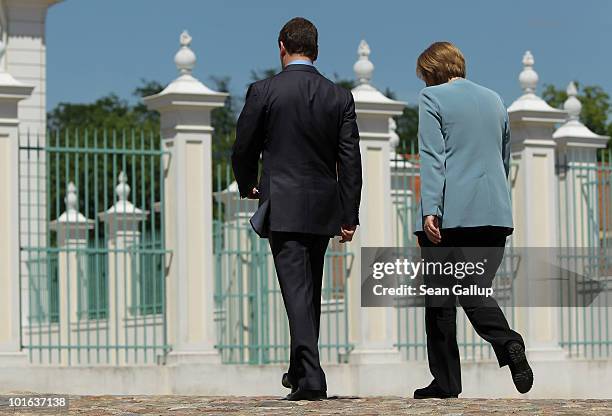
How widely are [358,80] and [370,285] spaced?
1.79 m

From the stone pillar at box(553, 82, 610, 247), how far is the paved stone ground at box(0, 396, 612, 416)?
6.97 metres

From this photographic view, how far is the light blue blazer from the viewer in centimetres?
740

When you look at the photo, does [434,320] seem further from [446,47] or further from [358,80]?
[358,80]

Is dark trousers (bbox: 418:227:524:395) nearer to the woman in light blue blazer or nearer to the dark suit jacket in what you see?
the woman in light blue blazer

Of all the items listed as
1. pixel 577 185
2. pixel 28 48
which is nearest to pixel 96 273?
pixel 577 185

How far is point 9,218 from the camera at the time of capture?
1236 centimetres

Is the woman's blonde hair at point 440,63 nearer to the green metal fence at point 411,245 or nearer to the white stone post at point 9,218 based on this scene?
the white stone post at point 9,218

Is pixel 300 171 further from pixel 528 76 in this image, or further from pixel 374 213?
pixel 528 76

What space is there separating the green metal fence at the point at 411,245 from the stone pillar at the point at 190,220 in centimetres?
167

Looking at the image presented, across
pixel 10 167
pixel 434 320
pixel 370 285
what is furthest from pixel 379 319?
pixel 434 320

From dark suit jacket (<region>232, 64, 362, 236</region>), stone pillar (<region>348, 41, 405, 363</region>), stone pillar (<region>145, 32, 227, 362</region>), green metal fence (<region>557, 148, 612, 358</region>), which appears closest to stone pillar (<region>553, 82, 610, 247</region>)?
green metal fence (<region>557, 148, 612, 358</region>)

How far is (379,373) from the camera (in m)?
13.1

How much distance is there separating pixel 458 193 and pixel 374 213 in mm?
5979

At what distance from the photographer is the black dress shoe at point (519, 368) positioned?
7.29 metres
